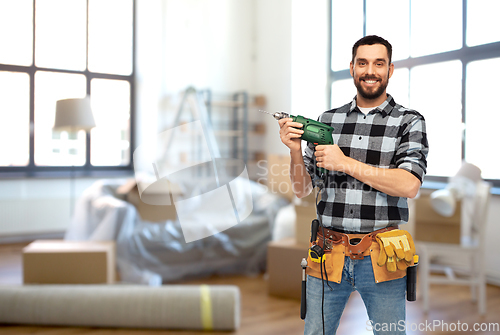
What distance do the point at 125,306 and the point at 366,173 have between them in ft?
5.59

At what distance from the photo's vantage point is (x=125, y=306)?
2205 mm

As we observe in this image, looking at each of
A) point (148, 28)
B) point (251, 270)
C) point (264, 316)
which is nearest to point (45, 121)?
point (148, 28)

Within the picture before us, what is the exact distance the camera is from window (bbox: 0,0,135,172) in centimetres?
451

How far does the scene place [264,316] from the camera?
8.04 feet

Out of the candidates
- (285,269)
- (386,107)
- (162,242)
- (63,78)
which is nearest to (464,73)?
(285,269)

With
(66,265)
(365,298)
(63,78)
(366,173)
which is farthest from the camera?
(63,78)

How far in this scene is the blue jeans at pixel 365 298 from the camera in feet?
3.31

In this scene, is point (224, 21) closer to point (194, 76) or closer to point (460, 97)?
point (194, 76)

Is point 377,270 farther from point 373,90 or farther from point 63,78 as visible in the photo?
point 63,78

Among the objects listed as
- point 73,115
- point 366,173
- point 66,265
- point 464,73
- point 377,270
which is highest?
point 464,73

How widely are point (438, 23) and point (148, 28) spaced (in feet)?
10.2

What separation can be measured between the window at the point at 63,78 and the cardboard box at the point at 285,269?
265 centimetres

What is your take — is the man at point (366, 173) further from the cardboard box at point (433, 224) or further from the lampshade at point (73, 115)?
the lampshade at point (73, 115)

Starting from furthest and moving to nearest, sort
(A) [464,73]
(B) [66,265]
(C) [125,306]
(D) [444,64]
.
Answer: (D) [444,64], (A) [464,73], (B) [66,265], (C) [125,306]
